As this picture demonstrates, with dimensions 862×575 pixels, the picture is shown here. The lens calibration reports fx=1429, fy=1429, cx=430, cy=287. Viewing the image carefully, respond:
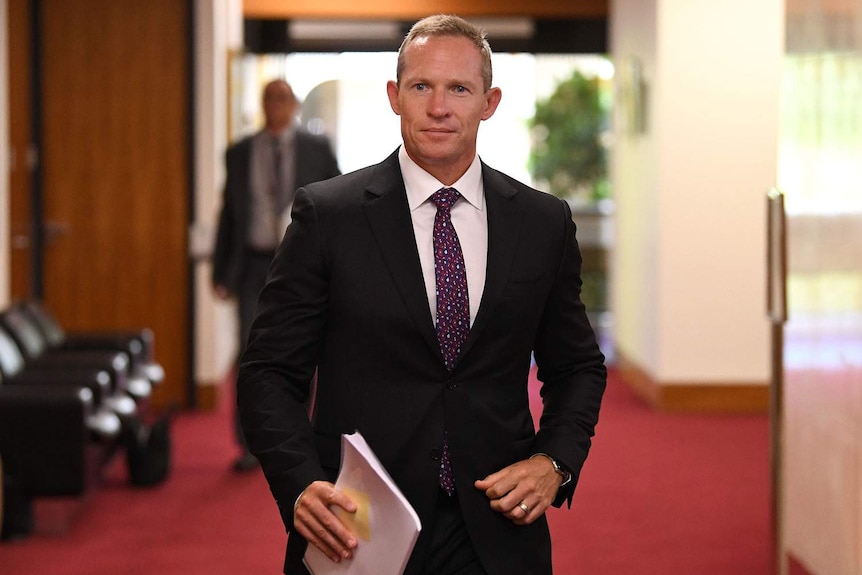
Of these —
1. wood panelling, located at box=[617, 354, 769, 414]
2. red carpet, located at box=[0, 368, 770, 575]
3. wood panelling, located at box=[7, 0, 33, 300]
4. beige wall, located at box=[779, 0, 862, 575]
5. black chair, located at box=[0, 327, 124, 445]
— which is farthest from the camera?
wood panelling, located at box=[617, 354, 769, 414]

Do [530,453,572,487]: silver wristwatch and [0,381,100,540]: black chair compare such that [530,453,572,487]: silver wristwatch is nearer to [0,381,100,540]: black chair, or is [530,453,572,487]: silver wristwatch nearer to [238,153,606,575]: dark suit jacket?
[238,153,606,575]: dark suit jacket

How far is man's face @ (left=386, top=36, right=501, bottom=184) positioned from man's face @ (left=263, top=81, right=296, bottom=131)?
4.61 m

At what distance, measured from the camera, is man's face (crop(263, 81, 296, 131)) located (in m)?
6.80

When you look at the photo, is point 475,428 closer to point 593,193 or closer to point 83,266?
point 83,266

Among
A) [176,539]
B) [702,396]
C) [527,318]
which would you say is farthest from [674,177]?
[527,318]

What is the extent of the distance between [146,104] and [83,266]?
3.53 ft

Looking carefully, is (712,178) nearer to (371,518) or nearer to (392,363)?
(392,363)

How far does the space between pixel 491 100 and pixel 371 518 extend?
0.71 meters

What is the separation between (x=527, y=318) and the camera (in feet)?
7.62

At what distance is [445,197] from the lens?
2334 mm

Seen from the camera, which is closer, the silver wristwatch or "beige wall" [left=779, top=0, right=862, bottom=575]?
the silver wristwatch

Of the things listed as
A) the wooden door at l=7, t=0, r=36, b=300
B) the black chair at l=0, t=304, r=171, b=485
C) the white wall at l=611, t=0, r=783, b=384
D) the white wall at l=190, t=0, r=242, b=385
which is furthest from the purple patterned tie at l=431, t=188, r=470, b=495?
the white wall at l=611, t=0, r=783, b=384

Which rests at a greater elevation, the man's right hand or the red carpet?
the man's right hand

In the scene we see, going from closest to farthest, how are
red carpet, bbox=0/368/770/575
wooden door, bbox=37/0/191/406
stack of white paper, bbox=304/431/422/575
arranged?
stack of white paper, bbox=304/431/422/575
red carpet, bbox=0/368/770/575
wooden door, bbox=37/0/191/406
